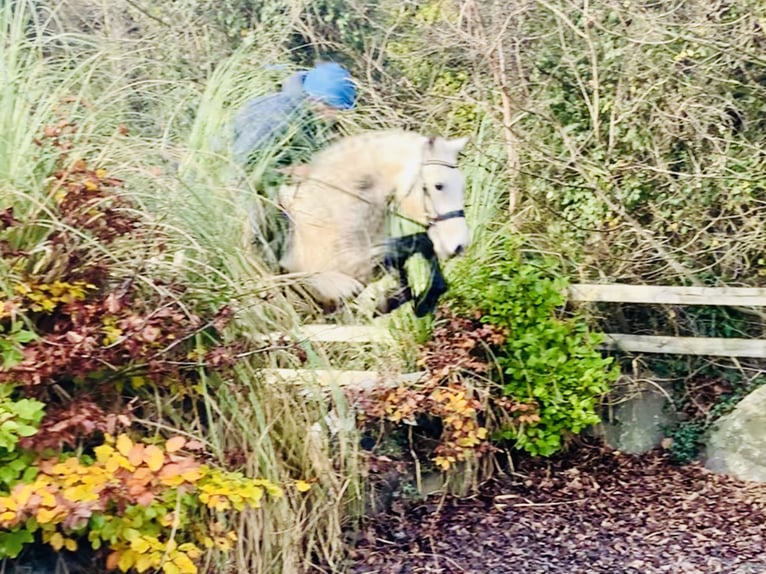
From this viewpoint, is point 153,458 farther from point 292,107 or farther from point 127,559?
point 292,107

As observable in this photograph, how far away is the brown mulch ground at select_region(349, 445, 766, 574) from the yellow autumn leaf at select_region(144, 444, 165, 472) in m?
1.50

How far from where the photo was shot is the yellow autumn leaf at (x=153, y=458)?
245 centimetres

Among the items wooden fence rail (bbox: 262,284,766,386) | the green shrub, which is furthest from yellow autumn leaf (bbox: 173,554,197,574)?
the green shrub

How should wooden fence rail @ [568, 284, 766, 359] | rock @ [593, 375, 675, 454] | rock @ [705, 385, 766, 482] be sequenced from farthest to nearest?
rock @ [593, 375, 675, 454] → wooden fence rail @ [568, 284, 766, 359] → rock @ [705, 385, 766, 482]

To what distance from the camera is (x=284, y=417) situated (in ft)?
10.7

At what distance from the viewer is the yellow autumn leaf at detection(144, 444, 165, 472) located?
2.45 metres

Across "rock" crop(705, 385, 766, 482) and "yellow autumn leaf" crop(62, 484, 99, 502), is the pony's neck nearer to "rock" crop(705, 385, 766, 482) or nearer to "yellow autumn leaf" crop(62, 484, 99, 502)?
"yellow autumn leaf" crop(62, 484, 99, 502)

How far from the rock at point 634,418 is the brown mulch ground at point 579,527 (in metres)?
0.37

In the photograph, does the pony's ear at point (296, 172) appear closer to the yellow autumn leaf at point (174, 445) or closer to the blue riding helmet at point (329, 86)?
the blue riding helmet at point (329, 86)

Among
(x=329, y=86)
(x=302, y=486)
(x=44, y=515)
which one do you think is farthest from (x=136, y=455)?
(x=329, y=86)

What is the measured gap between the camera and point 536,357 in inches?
197

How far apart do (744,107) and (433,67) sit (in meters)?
2.40

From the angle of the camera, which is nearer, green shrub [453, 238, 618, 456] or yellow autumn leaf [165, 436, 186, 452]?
yellow autumn leaf [165, 436, 186, 452]

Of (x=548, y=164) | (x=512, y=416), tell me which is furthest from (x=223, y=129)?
(x=548, y=164)
